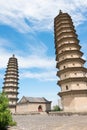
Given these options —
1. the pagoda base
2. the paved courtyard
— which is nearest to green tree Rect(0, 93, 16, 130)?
the paved courtyard

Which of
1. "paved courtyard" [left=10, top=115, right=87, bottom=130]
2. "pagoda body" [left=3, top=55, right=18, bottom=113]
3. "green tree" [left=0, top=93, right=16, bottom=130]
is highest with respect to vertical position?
"pagoda body" [left=3, top=55, right=18, bottom=113]

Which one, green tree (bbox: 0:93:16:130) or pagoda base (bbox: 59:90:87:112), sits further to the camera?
pagoda base (bbox: 59:90:87:112)

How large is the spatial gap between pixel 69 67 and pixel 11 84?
25.7 metres

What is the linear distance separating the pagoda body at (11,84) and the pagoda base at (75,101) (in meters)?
24.7

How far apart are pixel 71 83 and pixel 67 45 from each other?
22.0 ft

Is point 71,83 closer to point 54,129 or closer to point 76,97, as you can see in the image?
point 76,97

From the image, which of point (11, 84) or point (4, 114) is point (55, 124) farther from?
point (11, 84)

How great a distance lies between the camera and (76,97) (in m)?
27.8

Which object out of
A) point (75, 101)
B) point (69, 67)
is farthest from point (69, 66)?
point (75, 101)

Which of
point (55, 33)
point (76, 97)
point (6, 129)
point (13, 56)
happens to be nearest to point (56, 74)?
point (76, 97)

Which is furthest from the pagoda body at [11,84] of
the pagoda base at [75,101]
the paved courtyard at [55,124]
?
the paved courtyard at [55,124]

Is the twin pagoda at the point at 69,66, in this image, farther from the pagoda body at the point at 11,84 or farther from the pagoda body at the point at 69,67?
the pagoda body at the point at 11,84

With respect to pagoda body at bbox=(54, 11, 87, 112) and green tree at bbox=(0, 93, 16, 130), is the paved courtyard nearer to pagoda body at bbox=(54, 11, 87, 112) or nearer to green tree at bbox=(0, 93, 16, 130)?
green tree at bbox=(0, 93, 16, 130)

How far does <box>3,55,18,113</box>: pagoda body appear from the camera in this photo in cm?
5031
